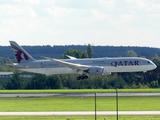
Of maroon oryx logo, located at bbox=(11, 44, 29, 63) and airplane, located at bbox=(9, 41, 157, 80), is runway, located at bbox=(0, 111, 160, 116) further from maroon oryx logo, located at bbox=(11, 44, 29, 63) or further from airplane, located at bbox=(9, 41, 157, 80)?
maroon oryx logo, located at bbox=(11, 44, 29, 63)

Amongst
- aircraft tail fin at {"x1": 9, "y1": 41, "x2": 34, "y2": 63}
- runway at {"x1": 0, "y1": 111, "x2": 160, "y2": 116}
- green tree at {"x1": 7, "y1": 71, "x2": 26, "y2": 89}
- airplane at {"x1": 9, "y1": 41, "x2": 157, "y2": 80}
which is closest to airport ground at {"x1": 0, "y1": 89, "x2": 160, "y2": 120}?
runway at {"x1": 0, "y1": 111, "x2": 160, "y2": 116}

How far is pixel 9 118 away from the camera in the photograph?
1444 inches

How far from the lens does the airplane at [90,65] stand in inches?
2859

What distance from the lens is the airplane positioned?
72.6 m

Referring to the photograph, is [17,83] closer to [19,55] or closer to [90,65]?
[19,55]

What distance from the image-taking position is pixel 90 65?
75.2 metres

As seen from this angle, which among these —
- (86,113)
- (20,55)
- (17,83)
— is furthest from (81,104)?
(17,83)

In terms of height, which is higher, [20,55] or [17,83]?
[20,55]

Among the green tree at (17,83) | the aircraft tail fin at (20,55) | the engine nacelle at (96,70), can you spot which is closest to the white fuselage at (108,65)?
the aircraft tail fin at (20,55)

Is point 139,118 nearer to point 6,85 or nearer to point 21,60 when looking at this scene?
point 21,60

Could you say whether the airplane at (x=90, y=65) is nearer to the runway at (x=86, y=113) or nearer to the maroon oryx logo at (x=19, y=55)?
the maroon oryx logo at (x=19, y=55)

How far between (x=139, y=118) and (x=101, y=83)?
47070mm

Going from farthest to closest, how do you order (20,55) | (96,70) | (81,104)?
(20,55) < (96,70) < (81,104)

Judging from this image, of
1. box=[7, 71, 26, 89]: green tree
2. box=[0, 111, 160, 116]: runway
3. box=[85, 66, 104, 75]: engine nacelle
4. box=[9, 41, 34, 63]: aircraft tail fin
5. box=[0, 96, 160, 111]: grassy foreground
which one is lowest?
box=[7, 71, 26, 89]: green tree
